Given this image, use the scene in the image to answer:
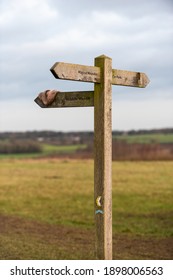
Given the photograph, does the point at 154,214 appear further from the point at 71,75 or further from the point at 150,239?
the point at 71,75

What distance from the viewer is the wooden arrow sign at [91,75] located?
702cm

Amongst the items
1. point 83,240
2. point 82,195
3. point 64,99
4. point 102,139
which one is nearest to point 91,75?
point 64,99

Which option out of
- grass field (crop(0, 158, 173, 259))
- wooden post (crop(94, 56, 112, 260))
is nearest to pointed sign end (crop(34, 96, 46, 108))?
wooden post (crop(94, 56, 112, 260))

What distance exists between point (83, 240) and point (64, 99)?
672 cm

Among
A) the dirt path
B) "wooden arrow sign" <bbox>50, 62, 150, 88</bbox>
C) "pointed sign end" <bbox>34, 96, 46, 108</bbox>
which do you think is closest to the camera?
"wooden arrow sign" <bbox>50, 62, 150, 88</bbox>

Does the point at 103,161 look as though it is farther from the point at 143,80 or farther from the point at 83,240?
the point at 83,240

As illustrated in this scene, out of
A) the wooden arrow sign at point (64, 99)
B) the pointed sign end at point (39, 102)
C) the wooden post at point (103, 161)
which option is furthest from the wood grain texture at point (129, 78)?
the pointed sign end at point (39, 102)

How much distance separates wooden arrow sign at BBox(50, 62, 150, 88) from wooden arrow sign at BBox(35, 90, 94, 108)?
0.97 ft

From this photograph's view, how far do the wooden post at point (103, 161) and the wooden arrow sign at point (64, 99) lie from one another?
0.51 ft

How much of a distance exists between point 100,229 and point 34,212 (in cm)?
1245

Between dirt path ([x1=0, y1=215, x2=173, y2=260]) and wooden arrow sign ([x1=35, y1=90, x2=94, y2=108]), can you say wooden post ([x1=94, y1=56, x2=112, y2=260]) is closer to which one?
wooden arrow sign ([x1=35, y1=90, x2=94, y2=108])

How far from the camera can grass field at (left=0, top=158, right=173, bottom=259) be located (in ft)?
40.6

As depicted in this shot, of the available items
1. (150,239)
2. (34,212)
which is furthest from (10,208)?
(150,239)

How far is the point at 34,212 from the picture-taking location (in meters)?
19.7
